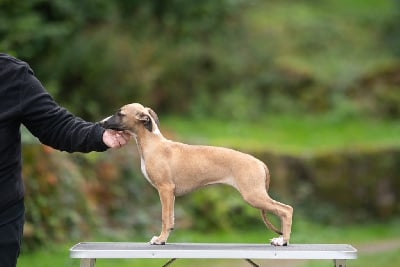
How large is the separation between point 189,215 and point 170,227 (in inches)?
341

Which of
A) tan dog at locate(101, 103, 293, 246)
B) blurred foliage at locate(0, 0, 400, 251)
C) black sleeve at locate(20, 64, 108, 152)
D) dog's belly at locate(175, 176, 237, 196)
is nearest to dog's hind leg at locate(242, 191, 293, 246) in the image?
tan dog at locate(101, 103, 293, 246)

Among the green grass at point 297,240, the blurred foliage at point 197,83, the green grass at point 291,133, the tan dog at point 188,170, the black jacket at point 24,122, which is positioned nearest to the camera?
the black jacket at point 24,122

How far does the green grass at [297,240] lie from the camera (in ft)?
37.7

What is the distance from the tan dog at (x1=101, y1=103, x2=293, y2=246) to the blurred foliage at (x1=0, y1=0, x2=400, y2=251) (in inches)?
241

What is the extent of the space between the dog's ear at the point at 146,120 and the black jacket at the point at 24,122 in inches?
15.6

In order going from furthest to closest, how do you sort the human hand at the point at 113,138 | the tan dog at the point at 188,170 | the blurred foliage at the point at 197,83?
the blurred foliage at the point at 197,83
the tan dog at the point at 188,170
the human hand at the point at 113,138

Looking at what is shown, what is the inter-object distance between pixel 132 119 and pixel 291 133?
1296 cm

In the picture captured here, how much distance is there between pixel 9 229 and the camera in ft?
17.8

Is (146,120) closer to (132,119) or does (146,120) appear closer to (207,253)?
(132,119)

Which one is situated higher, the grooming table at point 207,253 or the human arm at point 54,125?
the human arm at point 54,125

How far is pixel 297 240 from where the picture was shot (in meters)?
13.5

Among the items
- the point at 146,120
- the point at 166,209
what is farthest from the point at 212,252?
the point at 146,120

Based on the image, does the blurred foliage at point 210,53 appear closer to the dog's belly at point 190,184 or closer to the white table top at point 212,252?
the dog's belly at point 190,184

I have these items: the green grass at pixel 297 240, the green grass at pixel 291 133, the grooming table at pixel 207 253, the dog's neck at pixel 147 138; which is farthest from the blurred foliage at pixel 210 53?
the grooming table at pixel 207 253
